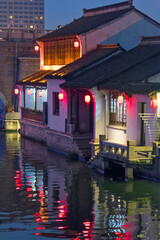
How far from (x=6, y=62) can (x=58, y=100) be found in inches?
555

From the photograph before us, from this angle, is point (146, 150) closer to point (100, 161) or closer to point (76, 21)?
point (100, 161)

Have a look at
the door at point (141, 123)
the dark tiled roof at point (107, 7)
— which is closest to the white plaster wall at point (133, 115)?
the door at point (141, 123)

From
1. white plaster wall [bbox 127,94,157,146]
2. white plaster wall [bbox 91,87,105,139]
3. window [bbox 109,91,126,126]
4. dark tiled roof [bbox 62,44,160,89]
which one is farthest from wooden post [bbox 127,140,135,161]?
white plaster wall [bbox 91,87,105,139]

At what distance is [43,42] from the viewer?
4394cm

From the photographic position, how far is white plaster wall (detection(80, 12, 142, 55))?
3828 cm

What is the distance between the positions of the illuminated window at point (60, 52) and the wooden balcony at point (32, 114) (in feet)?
11.9

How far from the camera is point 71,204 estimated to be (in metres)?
22.2

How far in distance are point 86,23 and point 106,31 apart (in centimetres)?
305

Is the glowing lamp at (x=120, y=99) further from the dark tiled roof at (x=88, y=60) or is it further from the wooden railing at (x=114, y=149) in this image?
the dark tiled roof at (x=88, y=60)

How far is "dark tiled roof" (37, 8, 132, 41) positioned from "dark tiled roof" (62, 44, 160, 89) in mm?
4684

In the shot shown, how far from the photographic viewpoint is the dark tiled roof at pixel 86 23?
38625mm

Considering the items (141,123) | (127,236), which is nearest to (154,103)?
(141,123)

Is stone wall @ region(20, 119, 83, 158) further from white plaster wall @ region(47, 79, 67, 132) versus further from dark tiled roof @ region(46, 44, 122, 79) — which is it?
dark tiled roof @ region(46, 44, 122, 79)

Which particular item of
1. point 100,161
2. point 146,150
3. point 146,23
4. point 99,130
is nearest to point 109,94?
point 99,130
